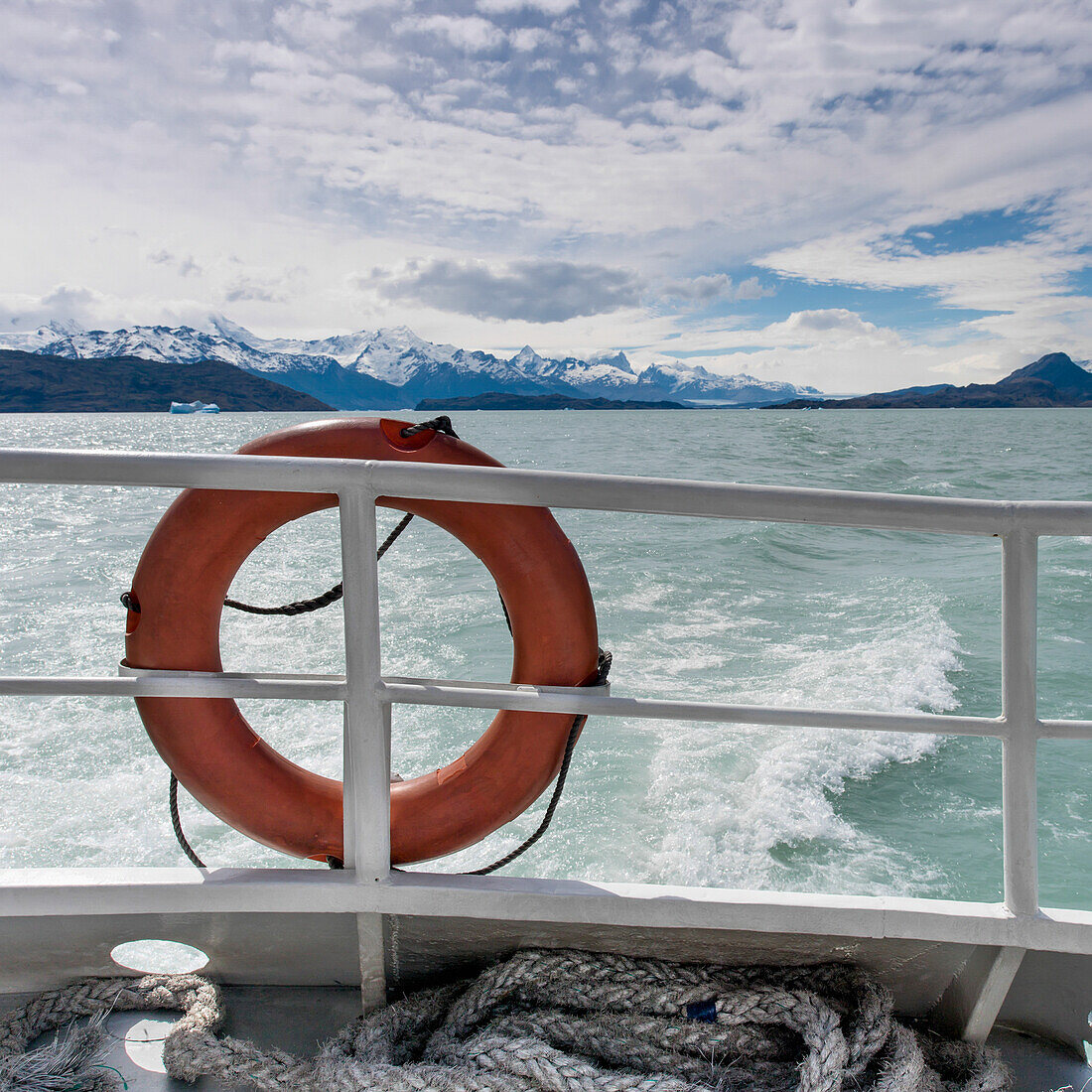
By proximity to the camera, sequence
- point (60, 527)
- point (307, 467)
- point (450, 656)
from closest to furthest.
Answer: point (307, 467) → point (450, 656) → point (60, 527)

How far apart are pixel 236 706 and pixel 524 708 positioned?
1.75 feet

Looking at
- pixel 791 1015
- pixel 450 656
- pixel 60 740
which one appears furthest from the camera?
pixel 450 656

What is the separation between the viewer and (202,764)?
1.34 m

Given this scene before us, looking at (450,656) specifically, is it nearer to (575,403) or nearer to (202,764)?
(202,764)

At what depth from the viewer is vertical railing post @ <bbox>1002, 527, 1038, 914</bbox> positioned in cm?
111

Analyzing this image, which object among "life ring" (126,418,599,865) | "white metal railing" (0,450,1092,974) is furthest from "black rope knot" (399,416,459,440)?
"white metal railing" (0,450,1092,974)

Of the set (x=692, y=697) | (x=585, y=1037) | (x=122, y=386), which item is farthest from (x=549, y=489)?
(x=122, y=386)

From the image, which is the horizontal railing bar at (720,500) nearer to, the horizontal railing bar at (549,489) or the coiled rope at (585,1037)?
the horizontal railing bar at (549,489)

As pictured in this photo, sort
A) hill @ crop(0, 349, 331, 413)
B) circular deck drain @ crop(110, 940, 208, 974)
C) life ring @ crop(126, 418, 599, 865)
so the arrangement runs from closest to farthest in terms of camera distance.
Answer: life ring @ crop(126, 418, 599, 865)
circular deck drain @ crop(110, 940, 208, 974)
hill @ crop(0, 349, 331, 413)

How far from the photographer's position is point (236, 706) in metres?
1.33

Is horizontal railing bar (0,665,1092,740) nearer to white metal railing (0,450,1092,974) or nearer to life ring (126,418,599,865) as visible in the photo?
white metal railing (0,450,1092,974)

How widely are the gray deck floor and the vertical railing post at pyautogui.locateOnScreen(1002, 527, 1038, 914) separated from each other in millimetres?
266

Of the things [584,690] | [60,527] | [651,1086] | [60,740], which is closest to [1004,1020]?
[651,1086]

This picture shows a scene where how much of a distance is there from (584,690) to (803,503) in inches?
17.1
